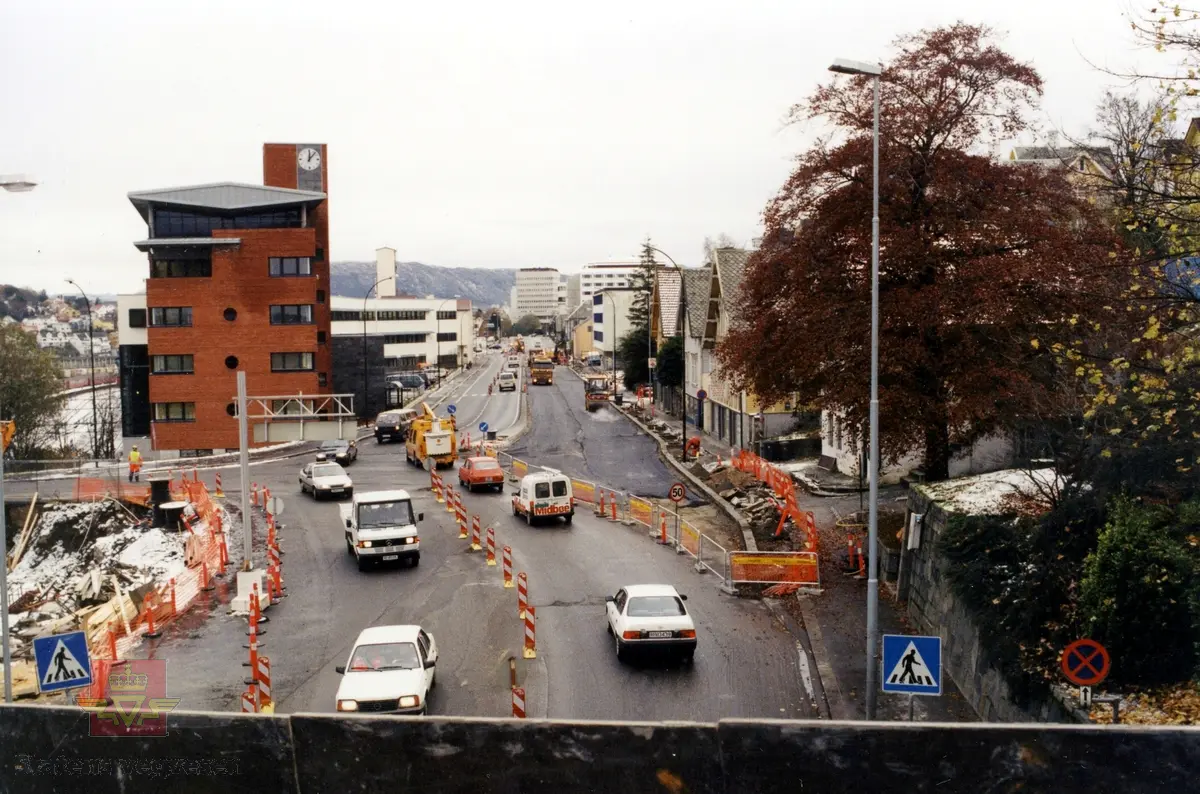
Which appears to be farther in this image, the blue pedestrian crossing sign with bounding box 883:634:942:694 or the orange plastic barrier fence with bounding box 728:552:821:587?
the orange plastic barrier fence with bounding box 728:552:821:587

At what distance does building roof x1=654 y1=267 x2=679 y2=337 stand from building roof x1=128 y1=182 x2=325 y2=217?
937 inches

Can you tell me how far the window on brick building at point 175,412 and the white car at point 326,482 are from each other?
21.5 m

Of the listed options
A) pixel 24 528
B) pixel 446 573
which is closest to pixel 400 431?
pixel 24 528

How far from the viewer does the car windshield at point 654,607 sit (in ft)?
62.0

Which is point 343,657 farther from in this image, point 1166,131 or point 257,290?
point 257,290

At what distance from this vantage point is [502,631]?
69.2ft

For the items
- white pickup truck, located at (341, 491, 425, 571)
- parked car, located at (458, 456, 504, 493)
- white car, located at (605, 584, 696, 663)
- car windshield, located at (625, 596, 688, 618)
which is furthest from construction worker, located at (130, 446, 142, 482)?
car windshield, located at (625, 596, 688, 618)

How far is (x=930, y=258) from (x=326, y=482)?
26011 mm

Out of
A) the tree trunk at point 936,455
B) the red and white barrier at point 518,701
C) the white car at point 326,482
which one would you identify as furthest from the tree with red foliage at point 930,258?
the white car at point 326,482

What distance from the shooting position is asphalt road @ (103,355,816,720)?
1702 cm

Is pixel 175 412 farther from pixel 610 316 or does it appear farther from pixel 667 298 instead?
pixel 610 316

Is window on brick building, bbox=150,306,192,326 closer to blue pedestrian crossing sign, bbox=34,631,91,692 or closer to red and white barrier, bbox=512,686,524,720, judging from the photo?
blue pedestrian crossing sign, bbox=34,631,91,692

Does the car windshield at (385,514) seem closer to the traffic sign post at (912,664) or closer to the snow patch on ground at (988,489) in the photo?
the snow patch on ground at (988,489)

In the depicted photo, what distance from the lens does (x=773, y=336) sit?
82.7ft
